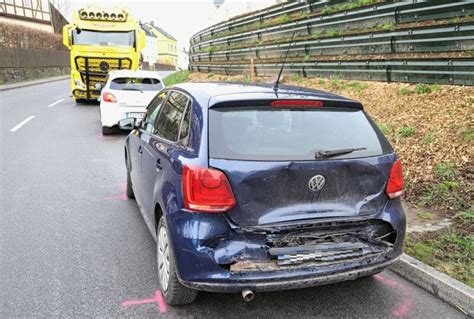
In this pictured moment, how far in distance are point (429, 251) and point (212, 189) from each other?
235 cm

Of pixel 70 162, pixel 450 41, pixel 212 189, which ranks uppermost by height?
pixel 450 41

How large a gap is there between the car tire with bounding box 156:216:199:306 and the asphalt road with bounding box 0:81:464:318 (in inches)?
3.3

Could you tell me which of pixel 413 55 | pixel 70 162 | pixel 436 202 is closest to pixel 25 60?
pixel 70 162

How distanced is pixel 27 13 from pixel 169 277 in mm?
52415

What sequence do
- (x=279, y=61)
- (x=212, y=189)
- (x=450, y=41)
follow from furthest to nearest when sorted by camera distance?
(x=279, y=61) < (x=450, y=41) < (x=212, y=189)

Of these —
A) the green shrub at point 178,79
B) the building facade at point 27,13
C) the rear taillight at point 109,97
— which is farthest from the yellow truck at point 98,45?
the building facade at point 27,13

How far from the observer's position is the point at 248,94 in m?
3.37

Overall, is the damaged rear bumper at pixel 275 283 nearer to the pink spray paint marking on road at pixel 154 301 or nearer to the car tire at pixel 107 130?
the pink spray paint marking on road at pixel 154 301

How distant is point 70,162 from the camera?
26.5 ft

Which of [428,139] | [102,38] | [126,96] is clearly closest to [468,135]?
[428,139]

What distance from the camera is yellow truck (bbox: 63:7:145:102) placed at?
16281 mm

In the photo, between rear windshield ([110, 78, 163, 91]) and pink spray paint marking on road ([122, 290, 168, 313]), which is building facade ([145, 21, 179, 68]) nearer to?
rear windshield ([110, 78, 163, 91])

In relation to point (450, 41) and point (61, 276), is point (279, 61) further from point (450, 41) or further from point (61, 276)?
point (61, 276)

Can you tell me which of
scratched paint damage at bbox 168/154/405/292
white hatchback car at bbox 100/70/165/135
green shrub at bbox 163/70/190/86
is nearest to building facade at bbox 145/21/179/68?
green shrub at bbox 163/70/190/86
